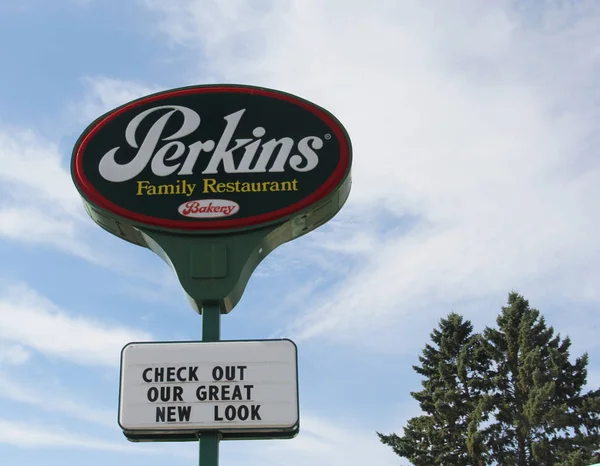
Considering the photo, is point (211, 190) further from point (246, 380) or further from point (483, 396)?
point (483, 396)

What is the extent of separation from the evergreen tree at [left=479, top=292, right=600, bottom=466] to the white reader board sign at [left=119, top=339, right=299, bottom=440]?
34.6 meters

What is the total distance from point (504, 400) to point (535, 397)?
8.69 ft

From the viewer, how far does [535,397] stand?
40.0 meters

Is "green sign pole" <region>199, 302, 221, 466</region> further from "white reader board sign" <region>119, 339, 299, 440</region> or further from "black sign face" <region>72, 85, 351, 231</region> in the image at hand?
"black sign face" <region>72, 85, 351, 231</region>

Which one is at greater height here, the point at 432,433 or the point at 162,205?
the point at 432,433

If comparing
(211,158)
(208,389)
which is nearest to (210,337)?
(208,389)

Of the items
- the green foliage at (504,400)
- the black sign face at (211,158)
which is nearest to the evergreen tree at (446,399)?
the green foliage at (504,400)

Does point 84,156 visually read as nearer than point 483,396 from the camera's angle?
Yes

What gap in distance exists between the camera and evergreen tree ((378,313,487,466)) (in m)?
41.1

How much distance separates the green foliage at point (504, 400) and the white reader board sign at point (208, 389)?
114 ft

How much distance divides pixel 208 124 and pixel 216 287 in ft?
5.98

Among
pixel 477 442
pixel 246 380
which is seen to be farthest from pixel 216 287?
pixel 477 442

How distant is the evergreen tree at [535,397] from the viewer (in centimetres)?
3944

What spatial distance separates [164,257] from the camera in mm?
7469
